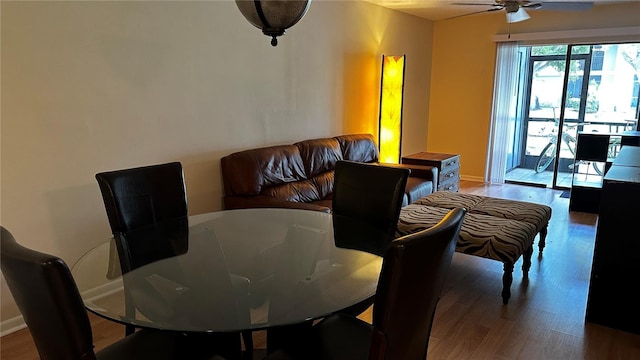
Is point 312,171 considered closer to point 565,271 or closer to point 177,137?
point 177,137

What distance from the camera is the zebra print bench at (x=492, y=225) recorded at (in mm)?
2852

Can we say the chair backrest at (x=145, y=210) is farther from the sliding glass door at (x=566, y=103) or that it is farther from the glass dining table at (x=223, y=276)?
the sliding glass door at (x=566, y=103)

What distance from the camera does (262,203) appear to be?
330 cm

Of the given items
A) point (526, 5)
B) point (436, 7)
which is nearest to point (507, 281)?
point (526, 5)

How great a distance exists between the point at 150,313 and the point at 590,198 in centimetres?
517

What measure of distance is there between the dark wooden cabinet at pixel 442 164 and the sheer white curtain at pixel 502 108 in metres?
1.44

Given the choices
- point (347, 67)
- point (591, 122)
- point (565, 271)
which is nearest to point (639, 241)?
point (565, 271)

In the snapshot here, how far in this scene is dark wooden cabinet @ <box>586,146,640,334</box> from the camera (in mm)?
2496

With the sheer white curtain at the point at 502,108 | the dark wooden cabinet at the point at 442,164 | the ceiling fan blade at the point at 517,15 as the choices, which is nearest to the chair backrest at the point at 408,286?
the dark wooden cabinet at the point at 442,164

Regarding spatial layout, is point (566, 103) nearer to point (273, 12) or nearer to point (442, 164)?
point (442, 164)

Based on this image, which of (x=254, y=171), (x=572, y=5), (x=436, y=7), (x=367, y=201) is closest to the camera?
(x=367, y=201)

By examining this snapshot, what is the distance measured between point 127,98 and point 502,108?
5.33m

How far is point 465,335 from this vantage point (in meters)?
2.54

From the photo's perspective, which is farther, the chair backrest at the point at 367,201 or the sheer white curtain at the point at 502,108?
the sheer white curtain at the point at 502,108
